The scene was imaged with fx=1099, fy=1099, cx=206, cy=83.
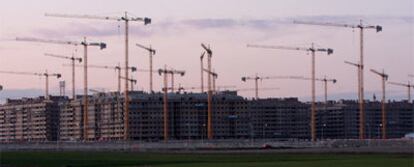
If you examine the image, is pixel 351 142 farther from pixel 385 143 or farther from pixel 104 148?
pixel 104 148

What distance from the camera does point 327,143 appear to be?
16600 centimetres

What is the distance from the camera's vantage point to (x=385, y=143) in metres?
157

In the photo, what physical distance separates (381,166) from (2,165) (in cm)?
3045

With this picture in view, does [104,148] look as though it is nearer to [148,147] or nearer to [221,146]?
[148,147]

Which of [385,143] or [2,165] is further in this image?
[385,143]

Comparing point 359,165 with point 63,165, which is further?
point 63,165

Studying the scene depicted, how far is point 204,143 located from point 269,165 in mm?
101691

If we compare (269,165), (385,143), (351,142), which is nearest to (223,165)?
(269,165)

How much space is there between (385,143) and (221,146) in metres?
25.9

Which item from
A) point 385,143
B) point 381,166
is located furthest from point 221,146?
point 381,166

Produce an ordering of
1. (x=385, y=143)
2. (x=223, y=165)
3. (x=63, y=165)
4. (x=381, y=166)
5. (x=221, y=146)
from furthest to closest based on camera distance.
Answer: (x=221, y=146)
(x=385, y=143)
(x=63, y=165)
(x=223, y=165)
(x=381, y=166)

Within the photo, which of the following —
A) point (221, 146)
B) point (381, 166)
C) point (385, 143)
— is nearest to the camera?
point (381, 166)

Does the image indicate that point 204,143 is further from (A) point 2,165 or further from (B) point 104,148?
(A) point 2,165

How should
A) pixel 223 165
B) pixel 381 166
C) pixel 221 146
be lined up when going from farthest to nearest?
pixel 221 146, pixel 223 165, pixel 381 166
